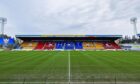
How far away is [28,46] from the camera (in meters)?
75.5

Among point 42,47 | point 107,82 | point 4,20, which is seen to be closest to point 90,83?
point 107,82

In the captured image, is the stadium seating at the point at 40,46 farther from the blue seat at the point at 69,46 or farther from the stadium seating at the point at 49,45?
the blue seat at the point at 69,46

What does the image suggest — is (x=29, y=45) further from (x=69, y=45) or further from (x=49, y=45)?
(x=69, y=45)

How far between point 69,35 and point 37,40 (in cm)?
1751

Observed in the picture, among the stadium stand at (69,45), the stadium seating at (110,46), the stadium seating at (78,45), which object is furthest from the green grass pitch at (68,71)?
the stadium seating at (110,46)

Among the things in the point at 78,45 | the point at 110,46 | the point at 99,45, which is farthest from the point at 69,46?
the point at 110,46

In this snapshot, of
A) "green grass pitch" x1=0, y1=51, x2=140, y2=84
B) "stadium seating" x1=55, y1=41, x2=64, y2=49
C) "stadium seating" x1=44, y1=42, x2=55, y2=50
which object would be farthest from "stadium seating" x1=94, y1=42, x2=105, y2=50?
"green grass pitch" x1=0, y1=51, x2=140, y2=84

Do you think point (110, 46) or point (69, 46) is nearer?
point (110, 46)

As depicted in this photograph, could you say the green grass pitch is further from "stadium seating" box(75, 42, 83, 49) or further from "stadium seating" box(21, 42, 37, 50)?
"stadium seating" box(75, 42, 83, 49)

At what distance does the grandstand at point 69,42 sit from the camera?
7450cm

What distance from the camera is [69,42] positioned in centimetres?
8169

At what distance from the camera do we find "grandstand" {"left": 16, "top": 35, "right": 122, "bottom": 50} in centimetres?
7450

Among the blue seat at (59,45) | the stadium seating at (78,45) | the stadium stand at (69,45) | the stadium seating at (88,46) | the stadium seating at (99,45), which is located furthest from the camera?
the stadium seating at (78,45)

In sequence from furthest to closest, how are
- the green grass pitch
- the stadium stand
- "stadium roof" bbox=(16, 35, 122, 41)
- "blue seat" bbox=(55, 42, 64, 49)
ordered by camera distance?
"stadium roof" bbox=(16, 35, 122, 41)
the stadium stand
"blue seat" bbox=(55, 42, 64, 49)
the green grass pitch
